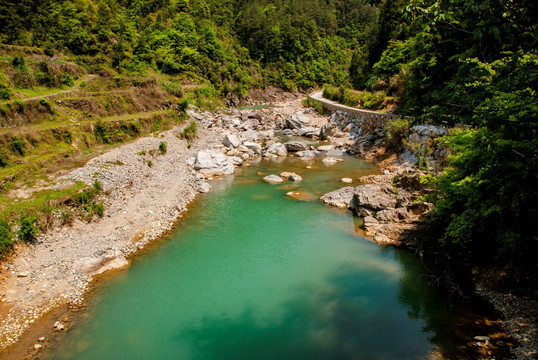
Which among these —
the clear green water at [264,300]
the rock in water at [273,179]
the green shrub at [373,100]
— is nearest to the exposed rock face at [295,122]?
the green shrub at [373,100]

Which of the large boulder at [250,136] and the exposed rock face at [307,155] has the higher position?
the exposed rock face at [307,155]

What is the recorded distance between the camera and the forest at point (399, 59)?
6.28 meters

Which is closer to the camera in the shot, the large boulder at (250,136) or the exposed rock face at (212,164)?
the exposed rock face at (212,164)

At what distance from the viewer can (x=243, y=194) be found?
21422mm

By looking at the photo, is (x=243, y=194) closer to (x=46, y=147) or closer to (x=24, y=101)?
(x=46, y=147)

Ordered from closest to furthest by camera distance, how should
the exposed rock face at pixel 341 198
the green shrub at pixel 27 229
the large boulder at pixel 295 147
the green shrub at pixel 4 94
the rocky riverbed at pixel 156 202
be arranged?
the rocky riverbed at pixel 156 202, the green shrub at pixel 27 229, the exposed rock face at pixel 341 198, the green shrub at pixel 4 94, the large boulder at pixel 295 147

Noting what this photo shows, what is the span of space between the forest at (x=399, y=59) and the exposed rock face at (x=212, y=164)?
13162 millimetres

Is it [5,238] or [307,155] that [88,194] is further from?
[307,155]

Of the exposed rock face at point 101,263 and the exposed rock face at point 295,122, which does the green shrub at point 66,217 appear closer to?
the exposed rock face at point 101,263

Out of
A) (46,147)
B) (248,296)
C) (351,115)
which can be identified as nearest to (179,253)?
(248,296)

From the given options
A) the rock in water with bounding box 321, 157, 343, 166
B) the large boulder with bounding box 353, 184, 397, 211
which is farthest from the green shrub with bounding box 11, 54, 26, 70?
the large boulder with bounding box 353, 184, 397, 211

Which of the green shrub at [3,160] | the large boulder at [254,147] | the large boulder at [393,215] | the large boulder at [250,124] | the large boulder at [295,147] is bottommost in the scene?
the large boulder at [250,124]

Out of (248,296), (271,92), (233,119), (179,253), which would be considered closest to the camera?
(248,296)

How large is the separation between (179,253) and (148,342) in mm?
4932
